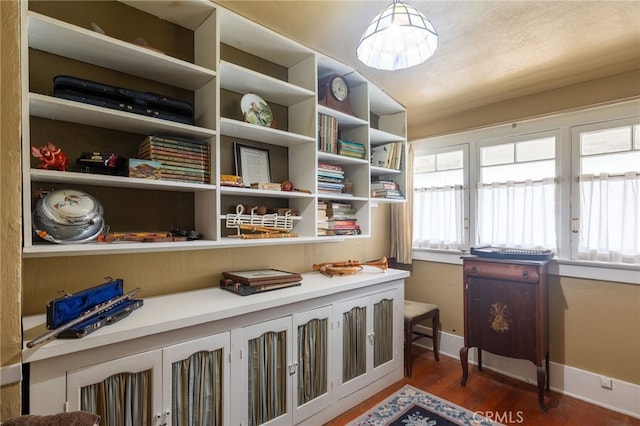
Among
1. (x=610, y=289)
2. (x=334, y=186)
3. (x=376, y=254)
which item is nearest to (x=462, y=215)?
(x=376, y=254)

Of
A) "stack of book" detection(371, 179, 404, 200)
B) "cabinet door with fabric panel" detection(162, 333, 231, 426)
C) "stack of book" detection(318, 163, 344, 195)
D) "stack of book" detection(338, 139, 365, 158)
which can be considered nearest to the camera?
"cabinet door with fabric panel" detection(162, 333, 231, 426)

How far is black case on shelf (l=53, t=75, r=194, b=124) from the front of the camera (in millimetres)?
1325

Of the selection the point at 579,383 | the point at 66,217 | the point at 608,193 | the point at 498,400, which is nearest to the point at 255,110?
the point at 66,217

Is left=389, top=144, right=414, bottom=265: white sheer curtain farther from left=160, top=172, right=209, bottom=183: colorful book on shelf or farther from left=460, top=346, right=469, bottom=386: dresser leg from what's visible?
left=160, top=172, right=209, bottom=183: colorful book on shelf

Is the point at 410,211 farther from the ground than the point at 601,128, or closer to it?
closer to it

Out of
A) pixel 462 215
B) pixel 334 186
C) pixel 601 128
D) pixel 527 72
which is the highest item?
pixel 527 72

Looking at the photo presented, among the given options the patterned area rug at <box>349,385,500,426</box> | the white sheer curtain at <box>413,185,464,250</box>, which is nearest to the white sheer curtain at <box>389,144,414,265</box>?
the white sheer curtain at <box>413,185,464,250</box>

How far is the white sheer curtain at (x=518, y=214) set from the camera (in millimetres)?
2537

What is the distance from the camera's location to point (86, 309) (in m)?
1.24

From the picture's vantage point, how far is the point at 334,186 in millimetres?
2412

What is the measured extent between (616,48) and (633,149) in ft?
2.28

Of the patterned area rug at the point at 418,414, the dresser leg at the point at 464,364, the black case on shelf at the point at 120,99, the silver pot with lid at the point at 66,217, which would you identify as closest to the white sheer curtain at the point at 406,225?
the dresser leg at the point at 464,364

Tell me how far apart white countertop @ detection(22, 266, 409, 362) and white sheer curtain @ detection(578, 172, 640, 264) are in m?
1.71

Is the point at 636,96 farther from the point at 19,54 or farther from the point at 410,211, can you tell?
the point at 19,54
